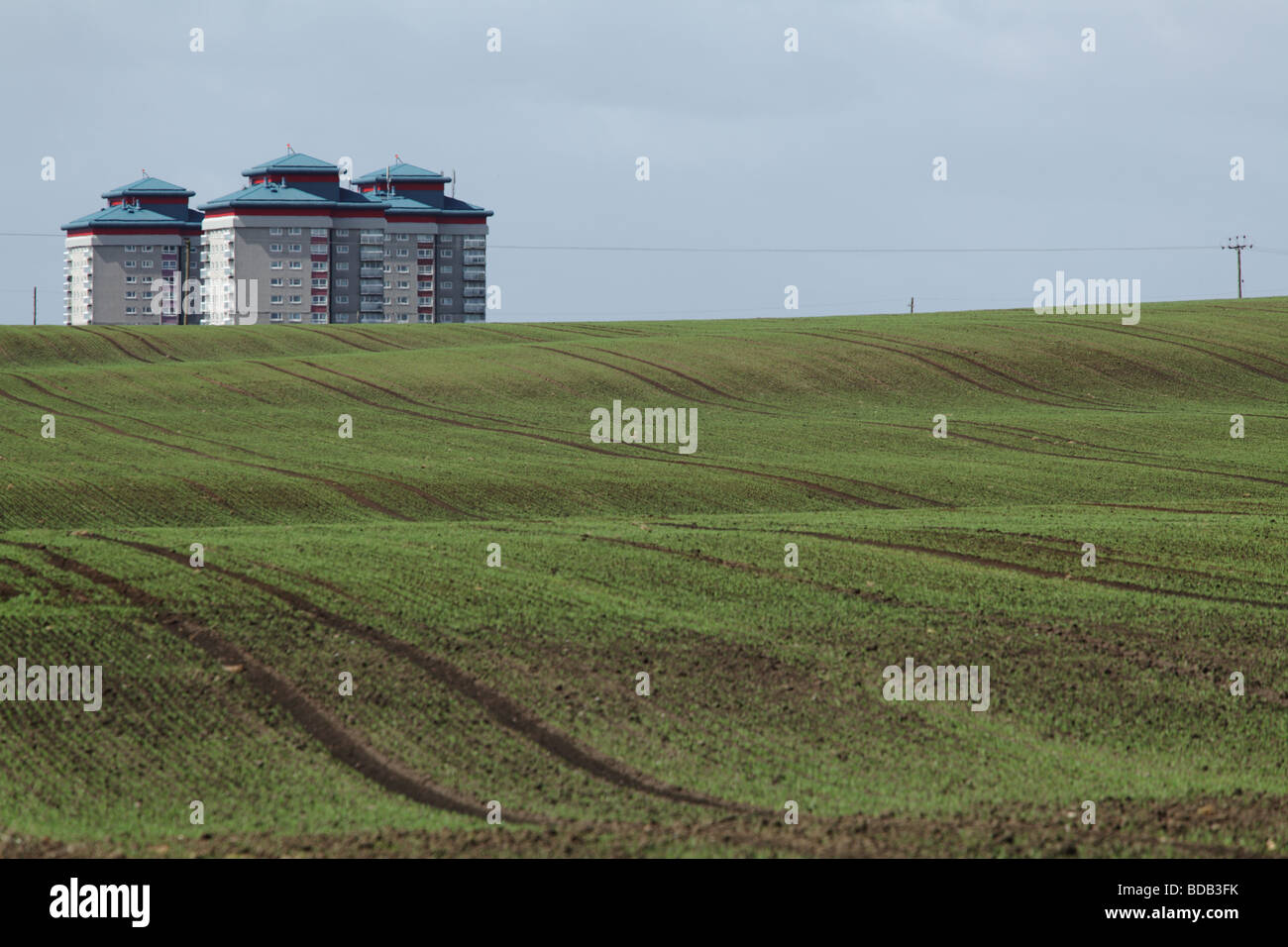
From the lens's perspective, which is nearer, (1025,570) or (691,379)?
(1025,570)

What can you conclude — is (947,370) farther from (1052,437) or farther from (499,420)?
(499,420)

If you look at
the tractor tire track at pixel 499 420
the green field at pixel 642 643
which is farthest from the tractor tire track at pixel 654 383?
the green field at pixel 642 643

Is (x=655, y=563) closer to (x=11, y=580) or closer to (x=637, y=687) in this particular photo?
(x=637, y=687)

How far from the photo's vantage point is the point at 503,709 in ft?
60.6

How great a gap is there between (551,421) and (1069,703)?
38.7m

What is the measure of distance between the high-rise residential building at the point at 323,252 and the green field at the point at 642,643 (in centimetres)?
12886

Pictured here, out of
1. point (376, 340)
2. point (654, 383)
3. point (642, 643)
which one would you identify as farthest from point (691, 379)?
point (642, 643)

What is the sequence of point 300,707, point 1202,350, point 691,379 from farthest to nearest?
point 1202,350, point 691,379, point 300,707

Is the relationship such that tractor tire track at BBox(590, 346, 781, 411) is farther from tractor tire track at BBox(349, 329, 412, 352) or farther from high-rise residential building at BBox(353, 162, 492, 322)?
high-rise residential building at BBox(353, 162, 492, 322)

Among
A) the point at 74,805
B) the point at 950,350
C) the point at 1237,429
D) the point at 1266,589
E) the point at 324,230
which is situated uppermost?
the point at 324,230

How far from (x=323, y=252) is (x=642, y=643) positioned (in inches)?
6351

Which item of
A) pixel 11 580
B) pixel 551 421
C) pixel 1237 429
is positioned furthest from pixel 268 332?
pixel 11 580

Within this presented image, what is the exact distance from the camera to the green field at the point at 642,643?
48.3 ft

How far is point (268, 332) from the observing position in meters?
94.8
